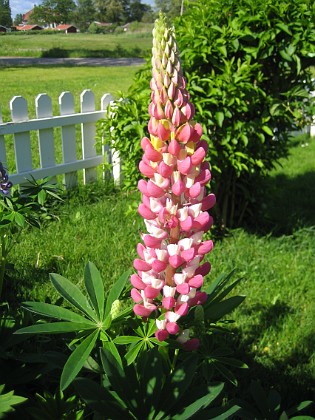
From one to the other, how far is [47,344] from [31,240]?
186cm

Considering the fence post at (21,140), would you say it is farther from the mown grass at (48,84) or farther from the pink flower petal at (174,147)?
the pink flower petal at (174,147)

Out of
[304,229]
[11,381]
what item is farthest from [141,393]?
[304,229]

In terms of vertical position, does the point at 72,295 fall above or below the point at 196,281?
below

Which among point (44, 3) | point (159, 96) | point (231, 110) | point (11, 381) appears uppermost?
point (44, 3)

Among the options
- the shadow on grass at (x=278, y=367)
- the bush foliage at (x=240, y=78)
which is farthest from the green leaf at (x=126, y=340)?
the bush foliage at (x=240, y=78)

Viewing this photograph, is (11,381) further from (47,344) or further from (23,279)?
(23,279)

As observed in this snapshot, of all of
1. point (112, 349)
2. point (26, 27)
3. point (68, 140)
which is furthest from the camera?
A: point (68, 140)

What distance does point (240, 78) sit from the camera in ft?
11.3

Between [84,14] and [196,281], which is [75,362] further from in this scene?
[84,14]

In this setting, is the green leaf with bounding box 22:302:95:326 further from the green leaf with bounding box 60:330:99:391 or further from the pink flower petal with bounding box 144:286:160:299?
the pink flower petal with bounding box 144:286:160:299

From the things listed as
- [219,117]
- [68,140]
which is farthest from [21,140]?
[219,117]

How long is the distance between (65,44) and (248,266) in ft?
10.2

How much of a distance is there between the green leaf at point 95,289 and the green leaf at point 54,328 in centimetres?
8

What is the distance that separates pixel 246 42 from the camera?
369 cm
